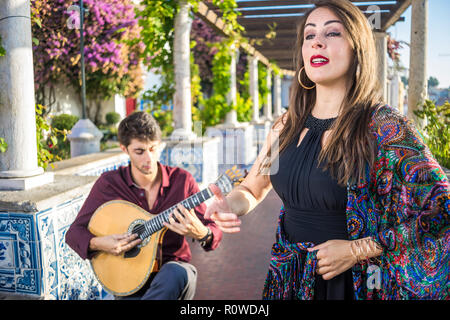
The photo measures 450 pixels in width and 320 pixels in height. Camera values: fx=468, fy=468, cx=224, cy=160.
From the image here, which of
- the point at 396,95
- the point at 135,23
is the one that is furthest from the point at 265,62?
the point at 135,23

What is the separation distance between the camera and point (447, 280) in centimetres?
128

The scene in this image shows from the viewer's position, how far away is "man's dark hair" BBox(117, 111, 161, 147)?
2.53 metres

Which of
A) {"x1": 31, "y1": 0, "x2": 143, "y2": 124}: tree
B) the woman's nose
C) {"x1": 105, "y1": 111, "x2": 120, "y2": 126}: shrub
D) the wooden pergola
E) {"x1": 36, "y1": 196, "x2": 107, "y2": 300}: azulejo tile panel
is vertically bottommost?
{"x1": 36, "y1": 196, "x2": 107, "y2": 300}: azulejo tile panel

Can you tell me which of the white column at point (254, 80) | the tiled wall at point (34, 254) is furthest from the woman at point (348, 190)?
the white column at point (254, 80)

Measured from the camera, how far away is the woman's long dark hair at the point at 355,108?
52.5 inches

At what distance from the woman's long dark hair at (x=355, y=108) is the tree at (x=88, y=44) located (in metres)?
2.47

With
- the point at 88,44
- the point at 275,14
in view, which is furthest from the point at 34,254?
the point at 275,14

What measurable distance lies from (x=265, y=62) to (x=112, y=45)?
8.91m

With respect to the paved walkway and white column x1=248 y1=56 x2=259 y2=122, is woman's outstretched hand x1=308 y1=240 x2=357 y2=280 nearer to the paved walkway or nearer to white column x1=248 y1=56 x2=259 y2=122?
the paved walkway

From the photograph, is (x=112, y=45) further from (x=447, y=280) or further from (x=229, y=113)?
(x=447, y=280)

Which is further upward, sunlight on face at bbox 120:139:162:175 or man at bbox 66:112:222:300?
sunlight on face at bbox 120:139:162:175

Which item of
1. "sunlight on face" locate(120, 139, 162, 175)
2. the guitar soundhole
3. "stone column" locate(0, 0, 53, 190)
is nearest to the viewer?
the guitar soundhole

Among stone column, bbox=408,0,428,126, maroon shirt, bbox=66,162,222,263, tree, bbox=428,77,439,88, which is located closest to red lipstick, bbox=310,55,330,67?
maroon shirt, bbox=66,162,222,263

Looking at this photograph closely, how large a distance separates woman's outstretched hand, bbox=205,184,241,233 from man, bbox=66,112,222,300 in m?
0.56
